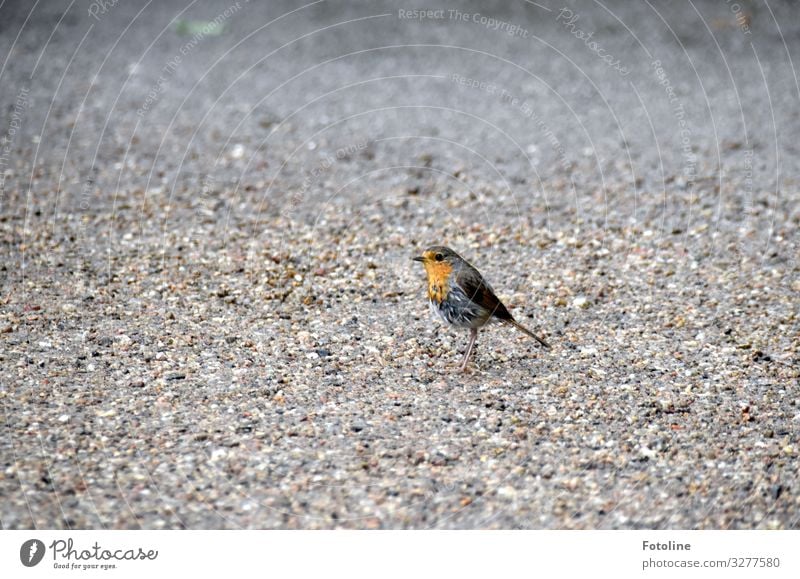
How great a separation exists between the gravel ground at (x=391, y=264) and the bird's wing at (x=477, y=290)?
0.48 meters

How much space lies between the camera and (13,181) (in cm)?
929

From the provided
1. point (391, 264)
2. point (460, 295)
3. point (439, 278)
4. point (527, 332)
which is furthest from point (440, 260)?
point (391, 264)

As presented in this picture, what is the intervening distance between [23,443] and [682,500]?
11.8 feet

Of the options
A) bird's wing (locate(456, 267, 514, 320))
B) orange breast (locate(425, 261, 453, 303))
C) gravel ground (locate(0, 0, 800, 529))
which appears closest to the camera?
gravel ground (locate(0, 0, 800, 529))

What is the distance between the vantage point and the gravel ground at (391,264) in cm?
488

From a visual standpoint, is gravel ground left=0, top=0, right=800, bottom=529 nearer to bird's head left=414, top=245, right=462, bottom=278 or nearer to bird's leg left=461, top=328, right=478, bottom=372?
bird's leg left=461, top=328, right=478, bottom=372

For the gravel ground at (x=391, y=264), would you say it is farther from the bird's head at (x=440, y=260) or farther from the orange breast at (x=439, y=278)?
the bird's head at (x=440, y=260)

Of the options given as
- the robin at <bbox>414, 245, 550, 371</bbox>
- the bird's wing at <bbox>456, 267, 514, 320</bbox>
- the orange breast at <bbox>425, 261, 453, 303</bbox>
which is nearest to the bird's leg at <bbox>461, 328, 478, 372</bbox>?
the robin at <bbox>414, 245, 550, 371</bbox>

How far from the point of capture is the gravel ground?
16.0 feet

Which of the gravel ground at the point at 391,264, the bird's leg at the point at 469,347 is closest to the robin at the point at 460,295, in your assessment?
the bird's leg at the point at 469,347

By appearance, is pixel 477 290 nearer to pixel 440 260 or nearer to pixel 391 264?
pixel 440 260

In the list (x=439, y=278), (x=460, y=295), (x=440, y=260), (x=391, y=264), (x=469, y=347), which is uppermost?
(x=391, y=264)

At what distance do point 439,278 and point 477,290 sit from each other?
Answer: 0.96 feet

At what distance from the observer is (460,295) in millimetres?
6047
